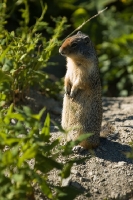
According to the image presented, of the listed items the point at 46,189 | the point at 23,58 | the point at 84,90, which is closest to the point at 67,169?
the point at 46,189

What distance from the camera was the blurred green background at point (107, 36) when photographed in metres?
8.28

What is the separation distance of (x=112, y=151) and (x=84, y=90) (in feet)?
2.19

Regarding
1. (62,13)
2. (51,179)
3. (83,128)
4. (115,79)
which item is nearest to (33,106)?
(83,128)

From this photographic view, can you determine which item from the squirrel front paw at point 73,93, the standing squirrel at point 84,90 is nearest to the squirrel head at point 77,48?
the standing squirrel at point 84,90

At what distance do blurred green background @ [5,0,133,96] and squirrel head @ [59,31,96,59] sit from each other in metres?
3.06

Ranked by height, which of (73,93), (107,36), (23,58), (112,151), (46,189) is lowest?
(46,189)

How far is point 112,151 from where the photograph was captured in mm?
5117

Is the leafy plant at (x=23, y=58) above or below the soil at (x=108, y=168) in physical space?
above

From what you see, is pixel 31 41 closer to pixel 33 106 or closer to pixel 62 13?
pixel 33 106

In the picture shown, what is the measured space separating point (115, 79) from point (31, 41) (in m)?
3.33

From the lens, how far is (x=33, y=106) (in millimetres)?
6383

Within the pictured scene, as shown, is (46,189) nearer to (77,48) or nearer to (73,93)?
(73,93)

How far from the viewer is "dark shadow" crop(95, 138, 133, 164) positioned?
16.4ft

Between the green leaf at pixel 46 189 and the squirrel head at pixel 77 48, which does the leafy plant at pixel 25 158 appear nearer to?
the green leaf at pixel 46 189
